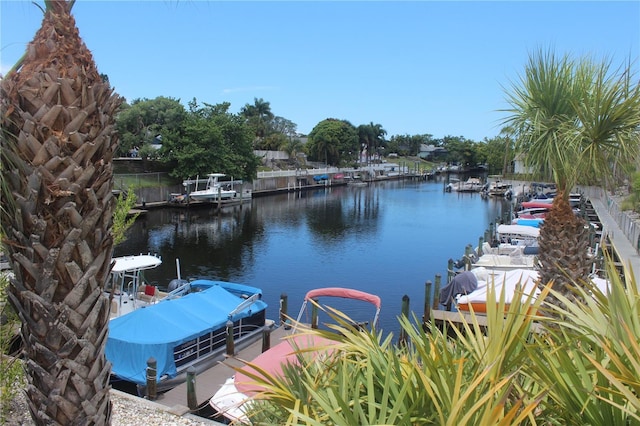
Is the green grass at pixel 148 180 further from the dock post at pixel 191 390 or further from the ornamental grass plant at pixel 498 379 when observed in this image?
the ornamental grass plant at pixel 498 379

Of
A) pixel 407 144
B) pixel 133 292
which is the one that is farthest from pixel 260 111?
pixel 133 292

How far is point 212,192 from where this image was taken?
58.9m

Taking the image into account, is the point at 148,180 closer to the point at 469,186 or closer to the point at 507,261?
the point at 507,261

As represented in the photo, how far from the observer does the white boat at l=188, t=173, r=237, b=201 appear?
58125 mm

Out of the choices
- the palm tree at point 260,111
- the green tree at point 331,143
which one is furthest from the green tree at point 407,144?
the palm tree at point 260,111

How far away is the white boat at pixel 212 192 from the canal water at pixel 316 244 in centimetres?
149

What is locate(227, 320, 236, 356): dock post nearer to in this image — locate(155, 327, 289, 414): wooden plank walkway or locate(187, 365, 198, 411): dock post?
locate(155, 327, 289, 414): wooden plank walkway

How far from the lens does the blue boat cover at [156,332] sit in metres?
13.3

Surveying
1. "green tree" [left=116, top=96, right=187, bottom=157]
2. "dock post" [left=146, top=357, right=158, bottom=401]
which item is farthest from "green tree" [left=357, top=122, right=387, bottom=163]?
"dock post" [left=146, top=357, right=158, bottom=401]

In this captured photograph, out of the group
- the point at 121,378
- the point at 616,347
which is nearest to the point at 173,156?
the point at 121,378

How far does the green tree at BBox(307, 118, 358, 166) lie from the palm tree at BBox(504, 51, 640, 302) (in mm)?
101727

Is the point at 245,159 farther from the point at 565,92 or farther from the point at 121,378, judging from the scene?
the point at 565,92

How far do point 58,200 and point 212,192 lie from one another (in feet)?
183

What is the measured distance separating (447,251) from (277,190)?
4290 cm
